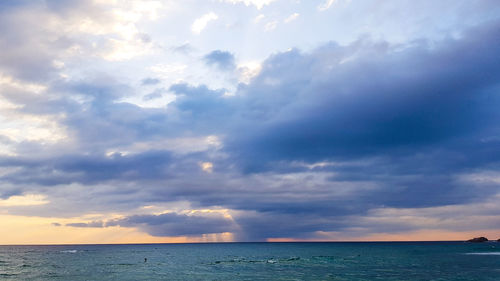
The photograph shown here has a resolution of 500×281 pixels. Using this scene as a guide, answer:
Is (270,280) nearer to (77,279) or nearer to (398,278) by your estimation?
(398,278)

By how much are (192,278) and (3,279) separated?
37566 millimetres

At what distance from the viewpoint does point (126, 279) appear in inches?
2972

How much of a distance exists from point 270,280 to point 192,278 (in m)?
16.3

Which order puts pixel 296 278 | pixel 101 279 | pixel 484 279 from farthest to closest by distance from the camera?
pixel 101 279
pixel 296 278
pixel 484 279

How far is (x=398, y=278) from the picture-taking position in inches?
2699

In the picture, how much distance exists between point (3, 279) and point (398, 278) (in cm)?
7498

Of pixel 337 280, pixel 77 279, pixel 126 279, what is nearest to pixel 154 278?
pixel 126 279

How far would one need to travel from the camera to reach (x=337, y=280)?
66.6 m

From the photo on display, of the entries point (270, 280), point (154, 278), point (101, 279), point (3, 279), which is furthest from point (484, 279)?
point (3, 279)

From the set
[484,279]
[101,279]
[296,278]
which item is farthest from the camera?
[101,279]

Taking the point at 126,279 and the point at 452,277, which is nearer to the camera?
the point at 452,277

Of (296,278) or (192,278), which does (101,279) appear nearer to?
(192,278)

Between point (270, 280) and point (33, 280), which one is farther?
point (33, 280)

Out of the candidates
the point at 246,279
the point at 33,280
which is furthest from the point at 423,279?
the point at 33,280
